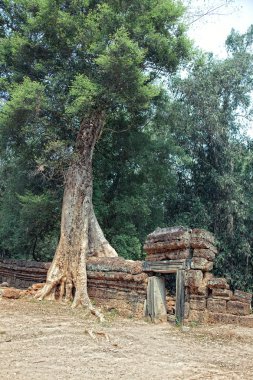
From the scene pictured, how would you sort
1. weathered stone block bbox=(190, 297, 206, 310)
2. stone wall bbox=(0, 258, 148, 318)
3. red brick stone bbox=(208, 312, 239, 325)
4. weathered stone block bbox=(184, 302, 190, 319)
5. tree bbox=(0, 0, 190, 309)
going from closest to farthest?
red brick stone bbox=(208, 312, 239, 325)
weathered stone block bbox=(190, 297, 206, 310)
weathered stone block bbox=(184, 302, 190, 319)
stone wall bbox=(0, 258, 148, 318)
tree bbox=(0, 0, 190, 309)

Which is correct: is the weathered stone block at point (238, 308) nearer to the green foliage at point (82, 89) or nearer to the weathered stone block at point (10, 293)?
the weathered stone block at point (10, 293)

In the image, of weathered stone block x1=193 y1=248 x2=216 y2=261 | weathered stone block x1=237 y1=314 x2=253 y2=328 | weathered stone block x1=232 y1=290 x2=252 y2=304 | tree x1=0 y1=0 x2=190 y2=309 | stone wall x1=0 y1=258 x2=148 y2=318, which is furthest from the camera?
tree x1=0 y1=0 x2=190 y2=309

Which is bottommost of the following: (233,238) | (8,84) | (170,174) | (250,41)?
(233,238)

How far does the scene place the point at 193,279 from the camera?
7.92m

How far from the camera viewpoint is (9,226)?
14.5 meters

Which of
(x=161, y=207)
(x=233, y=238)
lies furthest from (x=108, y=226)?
(x=233, y=238)

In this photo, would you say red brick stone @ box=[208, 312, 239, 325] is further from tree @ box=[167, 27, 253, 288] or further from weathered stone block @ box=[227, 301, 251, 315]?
tree @ box=[167, 27, 253, 288]

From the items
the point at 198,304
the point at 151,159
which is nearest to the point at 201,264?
the point at 198,304

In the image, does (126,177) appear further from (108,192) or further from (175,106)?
(175,106)

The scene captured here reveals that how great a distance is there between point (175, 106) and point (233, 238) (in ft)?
17.6

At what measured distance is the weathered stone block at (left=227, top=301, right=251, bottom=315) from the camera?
7.44 m

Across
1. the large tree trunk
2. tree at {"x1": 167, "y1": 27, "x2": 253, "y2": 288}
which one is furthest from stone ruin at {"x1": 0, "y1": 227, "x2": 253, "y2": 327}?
tree at {"x1": 167, "y1": 27, "x2": 253, "y2": 288}

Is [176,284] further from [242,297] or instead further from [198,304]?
[242,297]

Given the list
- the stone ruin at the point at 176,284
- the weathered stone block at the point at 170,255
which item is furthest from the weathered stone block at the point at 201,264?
the weathered stone block at the point at 170,255
